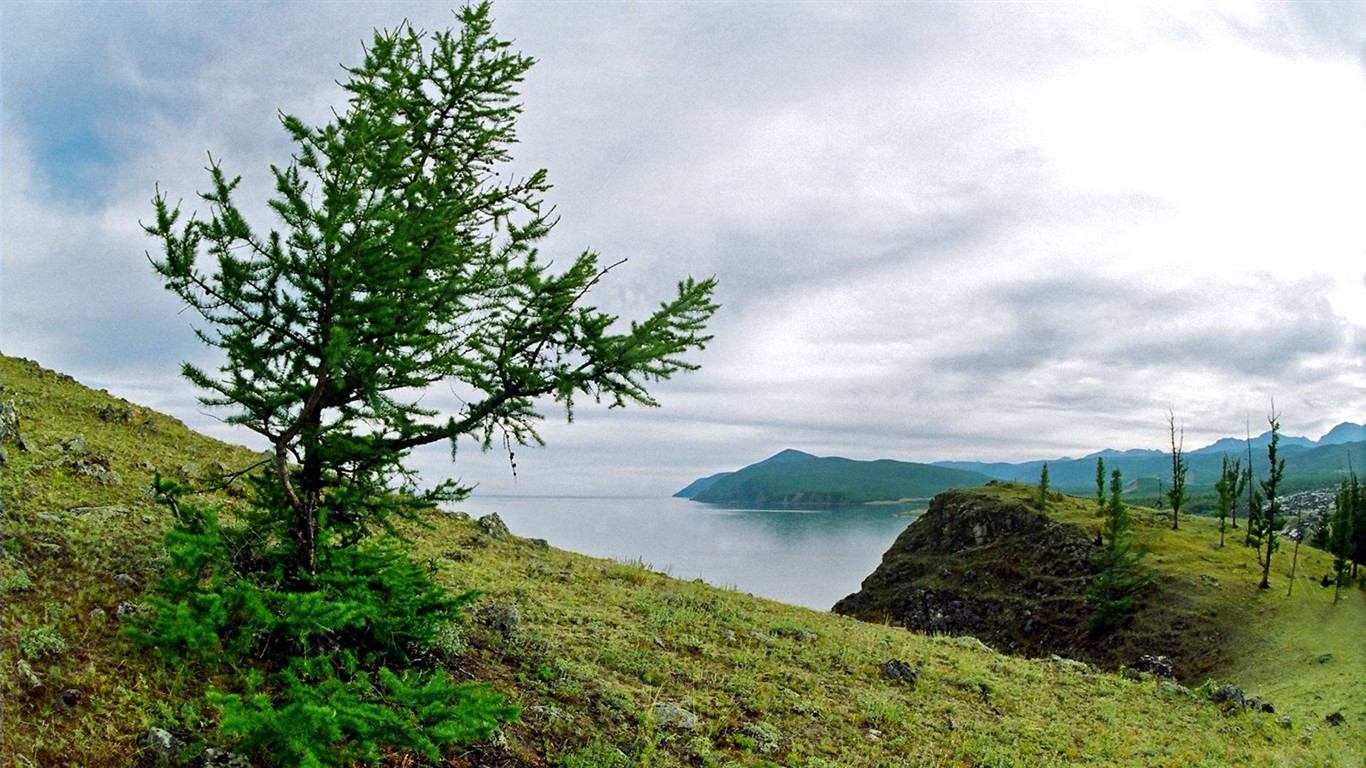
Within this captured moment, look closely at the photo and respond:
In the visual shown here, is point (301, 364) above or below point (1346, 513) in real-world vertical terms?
above

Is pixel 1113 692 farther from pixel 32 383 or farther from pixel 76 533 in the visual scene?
pixel 32 383

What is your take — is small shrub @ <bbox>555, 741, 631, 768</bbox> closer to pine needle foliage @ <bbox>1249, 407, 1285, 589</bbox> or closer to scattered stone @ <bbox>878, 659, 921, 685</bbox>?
scattered stone @ <bbox>878, 659, 921, 685</bbox>

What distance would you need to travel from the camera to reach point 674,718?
8969 millimetres

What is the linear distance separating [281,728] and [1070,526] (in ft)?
263

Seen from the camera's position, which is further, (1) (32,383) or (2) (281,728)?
(1) (32,383)

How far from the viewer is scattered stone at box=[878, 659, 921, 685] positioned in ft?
43.7

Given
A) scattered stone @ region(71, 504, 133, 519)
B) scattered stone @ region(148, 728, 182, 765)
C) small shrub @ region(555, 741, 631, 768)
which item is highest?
scattered stone @ region(71, 504, 133, 519)

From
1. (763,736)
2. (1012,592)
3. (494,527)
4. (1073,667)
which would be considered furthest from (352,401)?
(1012,592)

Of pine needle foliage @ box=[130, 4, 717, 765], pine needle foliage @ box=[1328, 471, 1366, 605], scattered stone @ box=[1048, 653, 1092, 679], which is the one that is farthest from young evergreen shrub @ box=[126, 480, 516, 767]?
pine needle foliage @ box=[1328, 471, 1366, 605]

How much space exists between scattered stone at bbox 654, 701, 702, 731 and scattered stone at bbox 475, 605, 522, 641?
246 cm

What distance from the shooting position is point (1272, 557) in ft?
211

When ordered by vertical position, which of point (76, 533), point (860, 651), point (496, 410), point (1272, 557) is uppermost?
point (496, 410)

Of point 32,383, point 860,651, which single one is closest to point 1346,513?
point 860,651

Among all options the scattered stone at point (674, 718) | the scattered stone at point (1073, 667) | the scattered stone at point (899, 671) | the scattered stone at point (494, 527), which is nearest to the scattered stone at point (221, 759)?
the scattered stone at point (674, 718)
